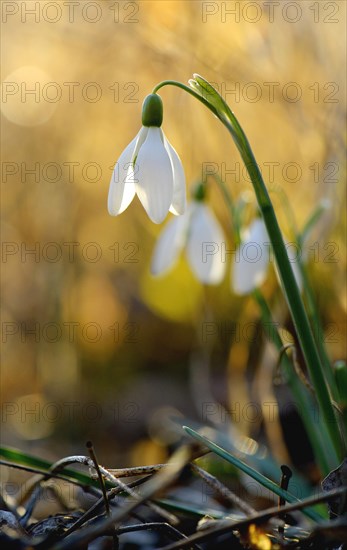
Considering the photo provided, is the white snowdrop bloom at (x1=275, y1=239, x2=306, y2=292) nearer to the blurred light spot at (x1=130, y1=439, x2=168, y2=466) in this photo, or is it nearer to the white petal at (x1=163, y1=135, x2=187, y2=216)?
the white petal at (x1=163, y1=135, x2=187, y2=216)

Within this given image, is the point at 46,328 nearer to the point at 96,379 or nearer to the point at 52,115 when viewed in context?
the point at 96,379

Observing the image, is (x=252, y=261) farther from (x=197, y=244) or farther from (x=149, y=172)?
(x=149, y=172)

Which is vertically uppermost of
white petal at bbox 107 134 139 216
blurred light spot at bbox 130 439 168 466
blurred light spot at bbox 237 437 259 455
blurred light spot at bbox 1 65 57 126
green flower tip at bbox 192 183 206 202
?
blurred light spot at bbox 1 65 57 126

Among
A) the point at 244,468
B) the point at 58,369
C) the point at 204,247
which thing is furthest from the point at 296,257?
the point at 58,369

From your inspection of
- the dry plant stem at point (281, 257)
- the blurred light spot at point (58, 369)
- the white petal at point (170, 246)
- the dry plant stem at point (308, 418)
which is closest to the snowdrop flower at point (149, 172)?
the dry plant stem at point (281, 257)

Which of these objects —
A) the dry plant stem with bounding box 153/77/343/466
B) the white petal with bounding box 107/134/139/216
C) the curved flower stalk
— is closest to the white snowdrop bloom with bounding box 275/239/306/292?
the curved flower stalk

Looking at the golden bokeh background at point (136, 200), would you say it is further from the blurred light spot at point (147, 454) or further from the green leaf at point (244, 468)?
the green leaf at point (244, 468)

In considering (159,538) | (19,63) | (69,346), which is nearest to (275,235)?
(159,538)
